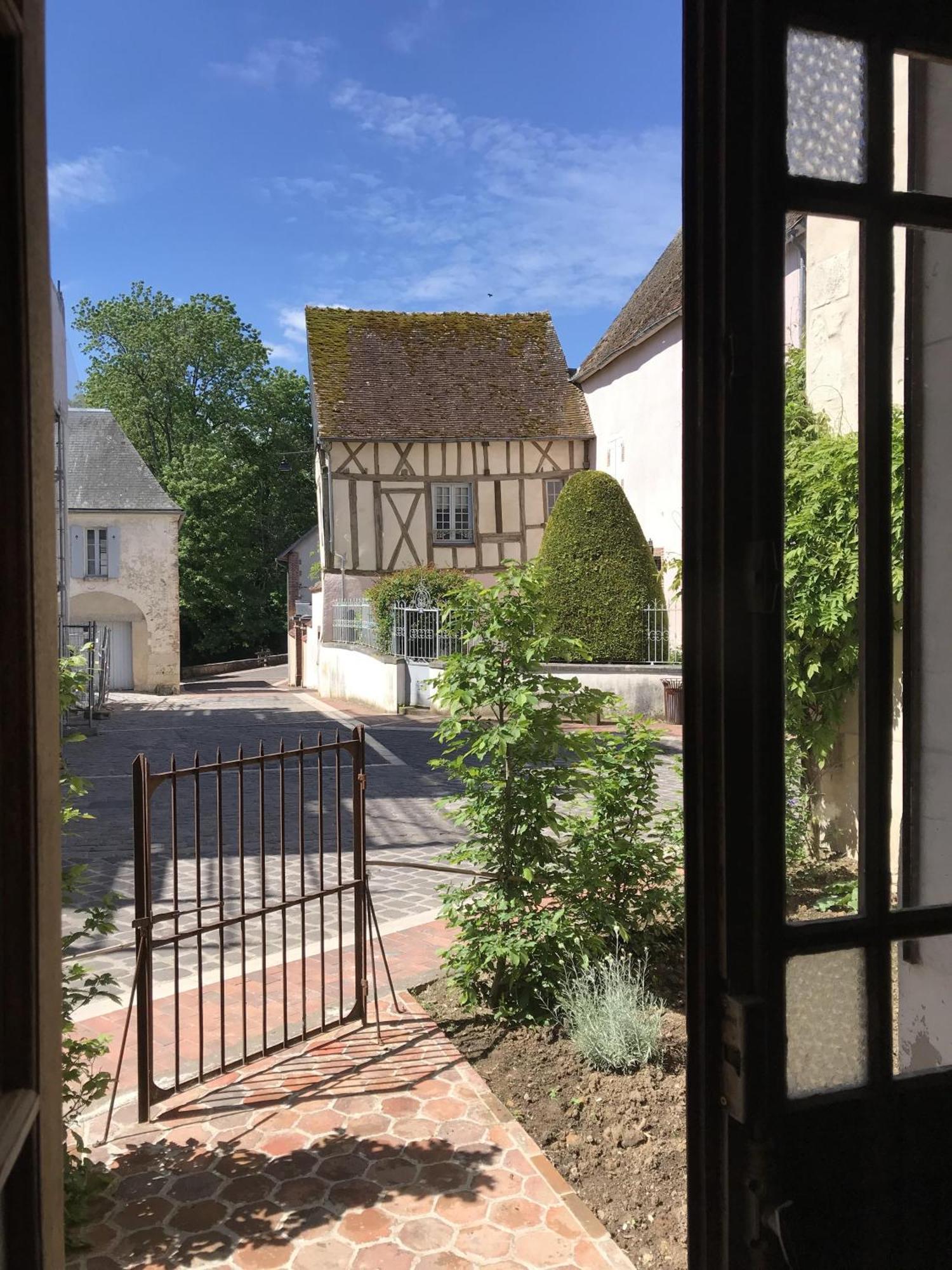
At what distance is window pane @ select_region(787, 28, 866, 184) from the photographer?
143 cm

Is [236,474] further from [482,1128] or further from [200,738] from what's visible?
[482,1128]

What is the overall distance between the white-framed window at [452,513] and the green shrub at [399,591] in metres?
2.85

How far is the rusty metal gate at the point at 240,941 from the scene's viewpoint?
12.0 feet

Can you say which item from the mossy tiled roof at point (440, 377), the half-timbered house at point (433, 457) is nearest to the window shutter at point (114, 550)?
the half-timbered house at point (433, 457)

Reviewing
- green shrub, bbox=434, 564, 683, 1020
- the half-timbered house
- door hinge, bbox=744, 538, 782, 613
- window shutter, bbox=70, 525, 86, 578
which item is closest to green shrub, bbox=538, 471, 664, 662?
the half-timbered house

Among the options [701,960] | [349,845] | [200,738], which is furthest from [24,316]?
[200,738]

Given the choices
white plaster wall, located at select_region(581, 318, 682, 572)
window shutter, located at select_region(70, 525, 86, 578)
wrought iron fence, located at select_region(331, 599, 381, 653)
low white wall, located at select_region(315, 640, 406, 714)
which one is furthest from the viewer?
window shutter, located at select_region(70, 525, 86, 578)

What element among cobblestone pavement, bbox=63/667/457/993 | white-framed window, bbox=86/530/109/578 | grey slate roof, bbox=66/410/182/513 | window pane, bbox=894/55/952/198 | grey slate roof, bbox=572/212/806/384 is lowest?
cobblestone pavement, bbox=63/667/457/993

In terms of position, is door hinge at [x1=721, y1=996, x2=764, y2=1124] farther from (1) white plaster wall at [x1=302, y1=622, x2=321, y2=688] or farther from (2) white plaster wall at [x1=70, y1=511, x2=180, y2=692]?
(2) white plaster wall at [x1=70, y1=511, x2=180, y2=692]

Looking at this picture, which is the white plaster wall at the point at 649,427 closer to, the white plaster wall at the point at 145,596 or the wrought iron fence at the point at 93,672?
the wrought iron fence at the point at 93,672

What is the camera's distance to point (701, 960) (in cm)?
146

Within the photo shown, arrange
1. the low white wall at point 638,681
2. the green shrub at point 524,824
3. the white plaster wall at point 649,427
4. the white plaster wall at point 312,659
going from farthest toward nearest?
the white plaster wall at point 312,659 < the white plaster wall at point 649,427 < the low white wall at point 638,681 < the green shrub at point 524,824

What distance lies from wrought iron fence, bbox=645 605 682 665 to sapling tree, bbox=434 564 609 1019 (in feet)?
39.0

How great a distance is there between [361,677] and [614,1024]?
649 inches
